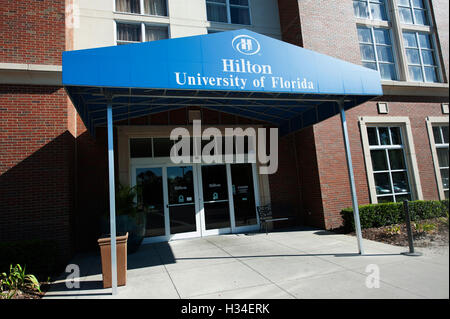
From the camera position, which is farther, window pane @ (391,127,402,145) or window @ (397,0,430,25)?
window @ (397,0,430,25)

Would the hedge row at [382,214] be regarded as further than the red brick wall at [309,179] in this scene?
No

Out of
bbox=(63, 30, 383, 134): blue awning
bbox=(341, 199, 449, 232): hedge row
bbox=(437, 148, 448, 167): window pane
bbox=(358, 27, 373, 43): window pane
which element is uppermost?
bbox=(358, 27, 373, 43): window pane

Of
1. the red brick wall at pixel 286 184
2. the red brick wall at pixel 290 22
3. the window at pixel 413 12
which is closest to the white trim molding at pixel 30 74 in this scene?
the red brick wall at pixel 286 184

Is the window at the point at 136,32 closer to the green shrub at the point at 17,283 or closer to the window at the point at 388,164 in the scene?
the green shrub at the point at 17,283

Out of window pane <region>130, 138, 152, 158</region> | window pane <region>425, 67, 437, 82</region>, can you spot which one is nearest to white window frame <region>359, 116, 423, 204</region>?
window pane <region>425, 67, 437, 82</region>

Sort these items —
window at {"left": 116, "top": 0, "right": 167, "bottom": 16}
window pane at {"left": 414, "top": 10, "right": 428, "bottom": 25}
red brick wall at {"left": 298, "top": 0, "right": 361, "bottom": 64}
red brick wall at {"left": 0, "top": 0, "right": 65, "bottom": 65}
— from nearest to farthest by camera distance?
red brick wall at {"left": 0, "top": 0, "right": 65, "bottom": 65}
window at {"left": 116, "top": 0, "right": 167, "bottom": 16}
red brick wall at {"left": 298, "top": 0, "right": 361, "bottom": 64}
window pane at {"left": 414, "top": 10, "right": 428, "bottom": 25}

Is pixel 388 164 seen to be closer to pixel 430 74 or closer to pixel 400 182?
pixel 400 182

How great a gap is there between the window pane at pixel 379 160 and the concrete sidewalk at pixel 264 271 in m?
3.87

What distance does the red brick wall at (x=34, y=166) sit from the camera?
669cm

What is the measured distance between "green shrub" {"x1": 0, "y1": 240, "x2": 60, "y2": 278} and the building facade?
2.25ft

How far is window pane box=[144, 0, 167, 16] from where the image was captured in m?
9.92

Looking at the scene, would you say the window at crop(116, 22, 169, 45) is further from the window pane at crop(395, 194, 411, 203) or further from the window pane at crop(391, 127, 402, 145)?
the window pane at crop(395, 194, 411, 203)

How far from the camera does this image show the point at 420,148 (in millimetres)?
10805

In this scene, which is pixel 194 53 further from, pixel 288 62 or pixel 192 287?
pixel 192 287
